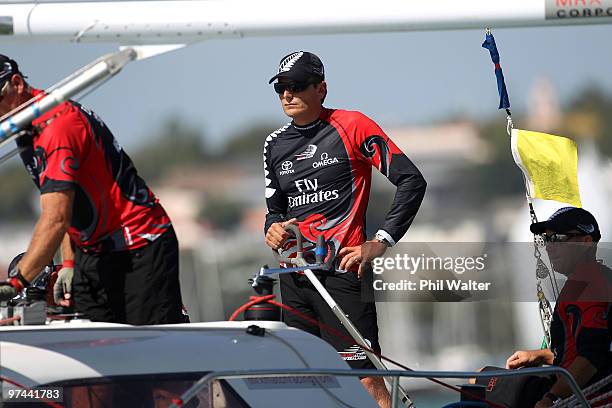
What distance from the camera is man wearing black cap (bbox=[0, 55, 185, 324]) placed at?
12.1 feet

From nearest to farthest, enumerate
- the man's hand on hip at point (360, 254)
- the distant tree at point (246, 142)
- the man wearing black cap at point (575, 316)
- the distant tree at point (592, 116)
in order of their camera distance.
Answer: the man wearing black cap at point (575, 316) → the man's hand on hip at point (360, 254) → the distant tree at point (592, 116) → the distant tree at point (246, 142)

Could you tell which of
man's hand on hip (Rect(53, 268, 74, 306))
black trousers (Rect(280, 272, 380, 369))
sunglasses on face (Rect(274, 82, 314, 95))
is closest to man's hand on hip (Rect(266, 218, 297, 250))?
black trousers (Rect(280, 272, 380, 369))

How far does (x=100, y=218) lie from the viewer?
390 cm

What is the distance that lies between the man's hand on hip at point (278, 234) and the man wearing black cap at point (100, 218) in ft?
1.63

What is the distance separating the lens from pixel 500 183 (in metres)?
7.09

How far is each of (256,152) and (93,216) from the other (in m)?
3.71

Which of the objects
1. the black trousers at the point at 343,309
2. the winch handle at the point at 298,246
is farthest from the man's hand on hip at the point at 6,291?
the black trousers at the point at 343,309

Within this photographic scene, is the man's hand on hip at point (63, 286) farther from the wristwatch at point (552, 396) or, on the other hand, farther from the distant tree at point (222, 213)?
the distant tree at point (222, 213)

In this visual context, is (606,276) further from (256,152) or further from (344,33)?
(256,152)

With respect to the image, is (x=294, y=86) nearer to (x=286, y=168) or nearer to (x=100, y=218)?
(x=286, y=168)

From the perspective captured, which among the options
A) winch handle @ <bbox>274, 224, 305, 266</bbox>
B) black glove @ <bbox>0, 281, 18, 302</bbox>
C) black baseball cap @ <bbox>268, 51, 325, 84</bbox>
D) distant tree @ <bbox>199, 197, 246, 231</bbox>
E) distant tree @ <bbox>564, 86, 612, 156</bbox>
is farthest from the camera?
distant tree @ <bbox>199, 197, 246, 231</bbox>

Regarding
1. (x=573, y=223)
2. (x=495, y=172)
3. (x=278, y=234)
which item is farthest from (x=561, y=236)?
(x=495, y=172)

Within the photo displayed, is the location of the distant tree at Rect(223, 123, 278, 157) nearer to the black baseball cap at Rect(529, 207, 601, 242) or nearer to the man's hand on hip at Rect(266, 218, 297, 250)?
the man's hand on hip at Rect(266, 218, 297, 250)

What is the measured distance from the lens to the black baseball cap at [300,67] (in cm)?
455
